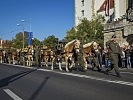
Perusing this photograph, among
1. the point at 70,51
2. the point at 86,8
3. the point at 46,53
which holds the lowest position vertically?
the point at 70,51

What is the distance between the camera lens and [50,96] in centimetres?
1006

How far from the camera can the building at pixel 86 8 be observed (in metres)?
75.3

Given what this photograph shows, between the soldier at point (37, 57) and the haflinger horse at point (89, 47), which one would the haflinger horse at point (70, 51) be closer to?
the haflinger horse at point (89, 47)

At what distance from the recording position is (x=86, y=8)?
255ft

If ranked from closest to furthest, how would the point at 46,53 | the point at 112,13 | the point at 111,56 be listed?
the point at 111,56 → the point at 46,53 → the point at 112,13

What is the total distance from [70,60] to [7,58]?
2409cm

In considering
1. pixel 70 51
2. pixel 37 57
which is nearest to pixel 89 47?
pixel 70 51

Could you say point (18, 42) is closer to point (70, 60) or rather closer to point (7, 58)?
point (7, 58)

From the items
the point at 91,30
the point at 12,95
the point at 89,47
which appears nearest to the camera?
the point at 12,95

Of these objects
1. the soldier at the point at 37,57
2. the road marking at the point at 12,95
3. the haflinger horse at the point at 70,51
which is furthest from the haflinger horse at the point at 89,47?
the soldier at the point at 37,57

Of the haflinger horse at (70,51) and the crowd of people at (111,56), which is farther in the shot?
the haflinger horse at (70,51)

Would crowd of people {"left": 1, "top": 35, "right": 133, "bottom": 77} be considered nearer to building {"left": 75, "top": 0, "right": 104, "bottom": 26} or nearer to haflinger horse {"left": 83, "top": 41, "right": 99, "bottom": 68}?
haflinger horse {"left": 83, "top": 41, "right": 99, "bottom": 68}

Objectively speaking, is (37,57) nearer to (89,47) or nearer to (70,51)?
(70,51)

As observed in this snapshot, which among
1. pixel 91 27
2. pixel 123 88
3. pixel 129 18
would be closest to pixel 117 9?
pixel 91 27
